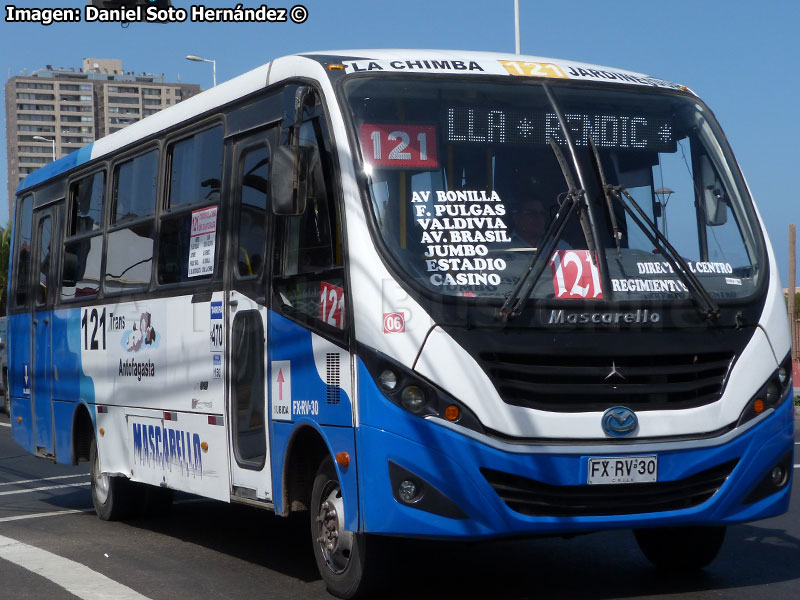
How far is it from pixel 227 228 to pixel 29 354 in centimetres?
542

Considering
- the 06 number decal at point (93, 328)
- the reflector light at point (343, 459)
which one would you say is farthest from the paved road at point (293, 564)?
the 06 number decal at point (93, 328)

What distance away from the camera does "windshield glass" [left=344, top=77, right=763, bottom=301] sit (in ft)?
21.9

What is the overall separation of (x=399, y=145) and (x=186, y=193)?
290cm

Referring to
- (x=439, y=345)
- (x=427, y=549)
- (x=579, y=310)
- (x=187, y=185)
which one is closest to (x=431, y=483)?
(x=439, y=345)

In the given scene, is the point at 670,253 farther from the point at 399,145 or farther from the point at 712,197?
the point at 399,145

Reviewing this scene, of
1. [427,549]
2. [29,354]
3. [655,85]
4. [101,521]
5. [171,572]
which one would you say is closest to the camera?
[655,85]

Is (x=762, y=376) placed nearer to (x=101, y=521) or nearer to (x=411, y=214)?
(x=411, y=214)

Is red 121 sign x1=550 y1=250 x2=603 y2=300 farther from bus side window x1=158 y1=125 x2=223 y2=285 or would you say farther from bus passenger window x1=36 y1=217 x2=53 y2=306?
bus passenger window x1=36 y1=217 x2=53 y2=306

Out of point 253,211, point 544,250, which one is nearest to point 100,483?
point 253,211

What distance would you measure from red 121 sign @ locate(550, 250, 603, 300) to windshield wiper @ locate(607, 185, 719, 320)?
40 cm

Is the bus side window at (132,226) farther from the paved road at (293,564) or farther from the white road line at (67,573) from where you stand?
the white road line at (67,573)

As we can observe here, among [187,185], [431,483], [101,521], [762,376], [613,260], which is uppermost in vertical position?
[187,185]

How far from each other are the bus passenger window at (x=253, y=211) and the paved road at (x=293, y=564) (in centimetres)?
192

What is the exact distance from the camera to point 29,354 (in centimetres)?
1319
